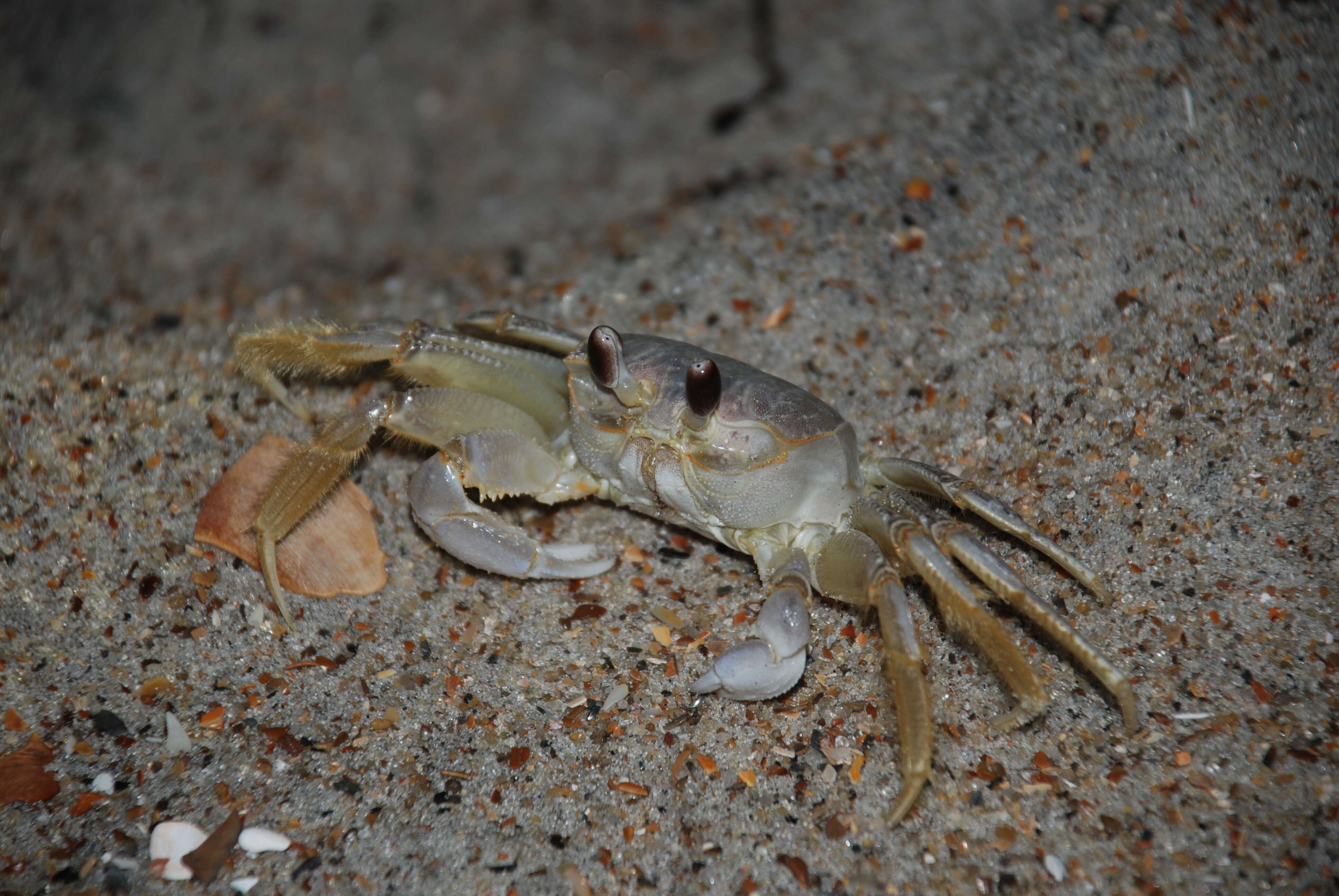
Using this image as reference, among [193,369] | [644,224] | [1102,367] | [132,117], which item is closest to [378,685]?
[193,369]

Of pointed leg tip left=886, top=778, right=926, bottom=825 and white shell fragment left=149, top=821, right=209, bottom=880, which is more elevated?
white shell fragment left=149, top=821, right=209, bottom=880

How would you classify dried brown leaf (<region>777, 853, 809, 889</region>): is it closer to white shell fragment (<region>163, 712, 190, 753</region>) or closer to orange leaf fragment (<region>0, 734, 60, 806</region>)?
white shell fragment (<region>163, 712, 190, 753</region>)

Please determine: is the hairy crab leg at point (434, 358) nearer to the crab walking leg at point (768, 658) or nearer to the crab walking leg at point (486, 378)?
the crab walking leg at point (486, 378)

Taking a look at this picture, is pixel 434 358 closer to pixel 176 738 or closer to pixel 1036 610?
pixel 176 738

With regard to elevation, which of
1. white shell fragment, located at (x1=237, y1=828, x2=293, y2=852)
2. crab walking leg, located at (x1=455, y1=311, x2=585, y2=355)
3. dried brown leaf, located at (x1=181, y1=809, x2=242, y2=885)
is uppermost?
crab walking leg, located at (x1=455, y1=311, x2=585, y2=355)

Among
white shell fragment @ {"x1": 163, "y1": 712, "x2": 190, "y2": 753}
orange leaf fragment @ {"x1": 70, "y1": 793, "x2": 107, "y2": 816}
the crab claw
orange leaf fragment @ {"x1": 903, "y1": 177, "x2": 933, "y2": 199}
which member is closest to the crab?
the crab claw

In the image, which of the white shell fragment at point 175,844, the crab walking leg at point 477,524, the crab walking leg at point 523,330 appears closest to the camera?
the white shell fragment at point 175,844

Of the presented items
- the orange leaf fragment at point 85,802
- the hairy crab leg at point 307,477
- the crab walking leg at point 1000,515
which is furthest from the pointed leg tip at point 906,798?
the orange leaf fragment at point 85,802
